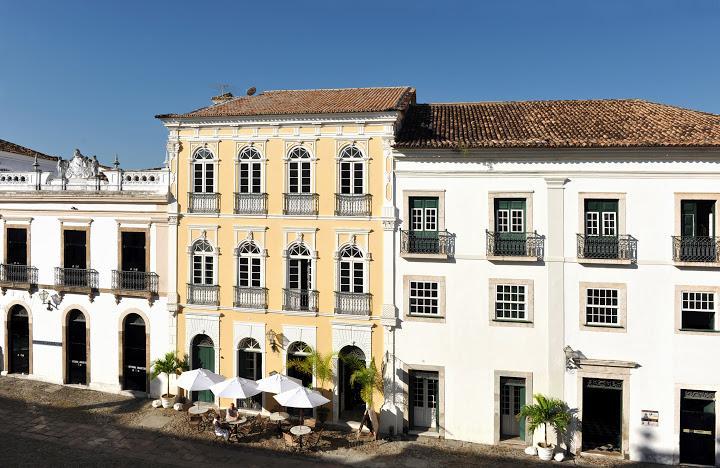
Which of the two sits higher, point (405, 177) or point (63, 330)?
point (405, 177)

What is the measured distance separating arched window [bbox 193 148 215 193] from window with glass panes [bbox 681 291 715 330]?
18419 millimetres

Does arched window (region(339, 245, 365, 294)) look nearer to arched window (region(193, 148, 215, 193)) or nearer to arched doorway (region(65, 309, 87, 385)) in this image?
arched window (region(193, 148, 215, 193))

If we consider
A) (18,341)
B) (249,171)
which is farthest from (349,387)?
(18,341)

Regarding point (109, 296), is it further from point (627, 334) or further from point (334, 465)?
point (627, 334)

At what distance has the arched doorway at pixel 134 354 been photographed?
2197 cm

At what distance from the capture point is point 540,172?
17781mm

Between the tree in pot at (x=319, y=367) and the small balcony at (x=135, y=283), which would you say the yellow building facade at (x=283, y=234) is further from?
the small balcony at (x=135, y=283)

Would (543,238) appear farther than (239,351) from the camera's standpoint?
No

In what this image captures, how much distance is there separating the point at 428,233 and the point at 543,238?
417 cm

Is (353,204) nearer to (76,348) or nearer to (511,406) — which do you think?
(511,406)

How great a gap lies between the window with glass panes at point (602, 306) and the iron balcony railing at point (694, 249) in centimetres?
240

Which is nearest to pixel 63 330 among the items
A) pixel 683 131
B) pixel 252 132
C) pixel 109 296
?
pixel 109 296

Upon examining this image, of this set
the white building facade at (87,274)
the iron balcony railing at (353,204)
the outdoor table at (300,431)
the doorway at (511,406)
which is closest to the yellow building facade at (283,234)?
the iron balcony railing at (353,204)

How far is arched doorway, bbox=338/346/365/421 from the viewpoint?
62.4 ft
